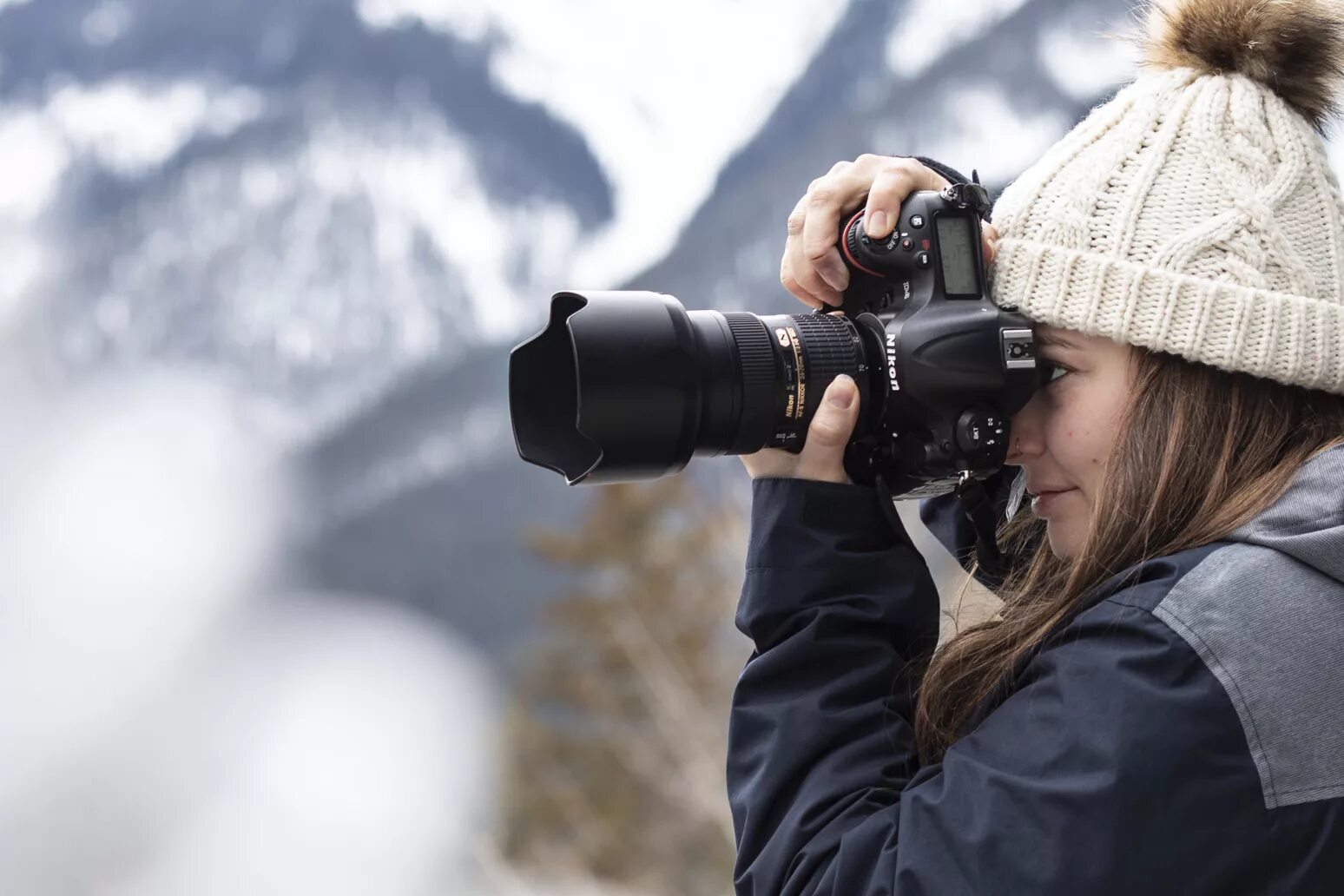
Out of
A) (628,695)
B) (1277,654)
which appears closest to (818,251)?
(1277,654)

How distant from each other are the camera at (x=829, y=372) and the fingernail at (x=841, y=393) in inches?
1.1

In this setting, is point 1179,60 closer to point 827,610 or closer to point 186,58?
point 827,610

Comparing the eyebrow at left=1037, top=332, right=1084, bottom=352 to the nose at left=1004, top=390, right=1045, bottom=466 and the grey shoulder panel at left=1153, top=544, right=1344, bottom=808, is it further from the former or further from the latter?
the grey shoulder panel at left=1153, top=544, right=1344, bottom=808

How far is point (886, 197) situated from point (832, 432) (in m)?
0.16

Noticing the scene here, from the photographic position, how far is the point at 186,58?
4293mm

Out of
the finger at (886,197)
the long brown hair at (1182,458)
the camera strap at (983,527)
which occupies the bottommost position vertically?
the long brown hair at (1182,458)

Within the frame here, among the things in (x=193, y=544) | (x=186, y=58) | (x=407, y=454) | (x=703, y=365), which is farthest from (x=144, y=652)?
(x=703, y=365)

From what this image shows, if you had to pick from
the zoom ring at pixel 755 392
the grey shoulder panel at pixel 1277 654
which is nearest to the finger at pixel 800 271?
the zoom ring at pixel 755 392

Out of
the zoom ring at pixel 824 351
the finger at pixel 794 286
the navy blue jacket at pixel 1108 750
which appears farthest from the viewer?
the finger at pixel 794 286

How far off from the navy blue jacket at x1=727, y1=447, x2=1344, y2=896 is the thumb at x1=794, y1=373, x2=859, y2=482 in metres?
0.08

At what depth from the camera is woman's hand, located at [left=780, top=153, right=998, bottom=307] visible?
777 mm

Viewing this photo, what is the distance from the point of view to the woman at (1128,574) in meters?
0.54

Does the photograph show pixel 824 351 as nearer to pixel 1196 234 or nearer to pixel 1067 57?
pixel 1196 234

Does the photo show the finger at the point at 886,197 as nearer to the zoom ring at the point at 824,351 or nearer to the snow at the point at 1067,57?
the zoom ring at the point at 824,351
